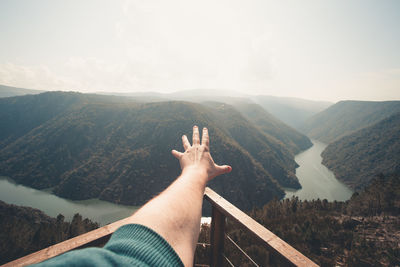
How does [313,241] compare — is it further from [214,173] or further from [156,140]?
[156,140]

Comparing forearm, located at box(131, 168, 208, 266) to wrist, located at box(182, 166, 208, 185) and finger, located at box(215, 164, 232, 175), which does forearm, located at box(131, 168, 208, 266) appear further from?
finger, located at box(215, 164, 232, 175)

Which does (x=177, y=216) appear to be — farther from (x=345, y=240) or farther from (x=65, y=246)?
(x=345, y=240)

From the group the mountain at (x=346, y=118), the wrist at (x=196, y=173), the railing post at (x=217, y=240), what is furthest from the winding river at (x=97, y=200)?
the mountain at (x=346, y=118)

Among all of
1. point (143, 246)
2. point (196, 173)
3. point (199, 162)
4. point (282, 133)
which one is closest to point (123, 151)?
point (199, 162)

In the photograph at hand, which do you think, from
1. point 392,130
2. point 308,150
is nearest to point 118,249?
point 392,130

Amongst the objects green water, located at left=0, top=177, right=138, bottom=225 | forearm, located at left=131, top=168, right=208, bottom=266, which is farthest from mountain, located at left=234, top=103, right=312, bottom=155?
forearm, located at left=131, top=168, right=208, bottom=266

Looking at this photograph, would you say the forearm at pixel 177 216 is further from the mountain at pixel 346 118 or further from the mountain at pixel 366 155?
the mountain at pixel 346 118
